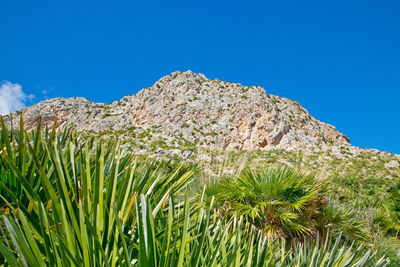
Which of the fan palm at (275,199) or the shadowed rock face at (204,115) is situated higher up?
the shadowed rock face at (204,115)

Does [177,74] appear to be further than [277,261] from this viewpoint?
Yes

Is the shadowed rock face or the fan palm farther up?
the shadowed rock face

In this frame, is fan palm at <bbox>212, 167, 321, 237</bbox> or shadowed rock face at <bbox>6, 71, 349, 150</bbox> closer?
fan palm at <bbox>212, 167, 321, 237</bbox>

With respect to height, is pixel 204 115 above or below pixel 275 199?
above

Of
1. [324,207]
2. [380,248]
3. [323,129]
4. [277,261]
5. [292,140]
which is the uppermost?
[323,129]

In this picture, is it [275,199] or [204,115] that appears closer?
[275,199]

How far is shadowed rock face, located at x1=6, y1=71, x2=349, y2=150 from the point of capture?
32.3 m

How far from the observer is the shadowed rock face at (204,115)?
32281mm

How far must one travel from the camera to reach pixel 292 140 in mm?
30469

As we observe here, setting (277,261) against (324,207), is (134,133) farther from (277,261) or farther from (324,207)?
(277,261)

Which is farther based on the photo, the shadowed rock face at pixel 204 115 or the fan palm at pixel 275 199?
the shadowed rock face at pixel 204 115

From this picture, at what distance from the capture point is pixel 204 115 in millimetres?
36469

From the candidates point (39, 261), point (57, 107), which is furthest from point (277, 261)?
point (57, 107)

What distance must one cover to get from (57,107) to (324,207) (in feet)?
140
